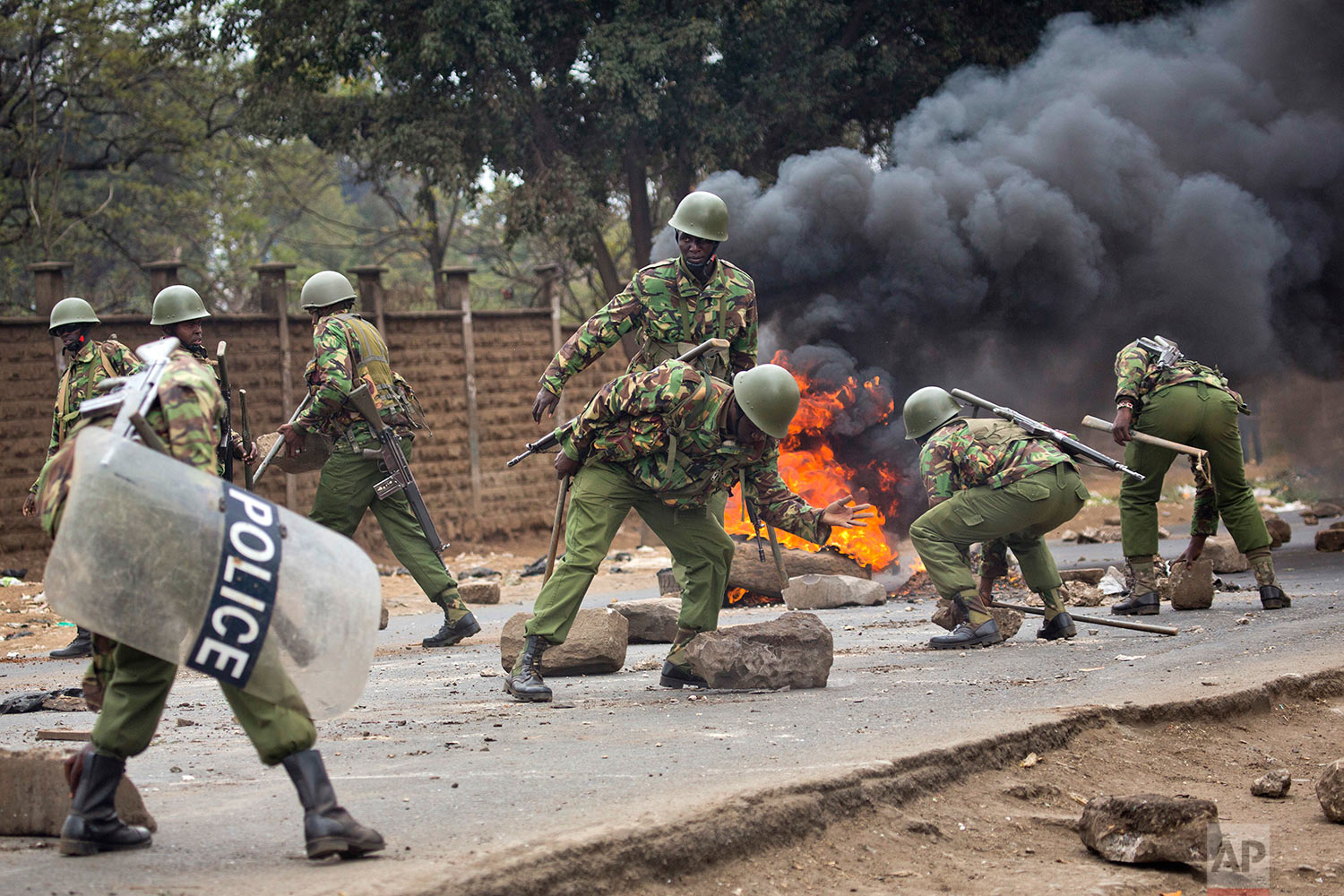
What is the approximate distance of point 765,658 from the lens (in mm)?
5656

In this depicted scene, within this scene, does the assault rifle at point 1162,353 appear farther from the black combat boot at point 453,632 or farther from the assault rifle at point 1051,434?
the black combat boot at point 453,632

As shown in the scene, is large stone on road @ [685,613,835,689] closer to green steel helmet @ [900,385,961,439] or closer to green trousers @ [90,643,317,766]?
green steel helmet @ [900,385,961,439]

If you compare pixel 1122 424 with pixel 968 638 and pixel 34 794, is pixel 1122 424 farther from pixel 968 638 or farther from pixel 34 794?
pixel 34 794

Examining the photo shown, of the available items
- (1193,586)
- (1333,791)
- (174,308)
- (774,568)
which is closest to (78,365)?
(174,308)

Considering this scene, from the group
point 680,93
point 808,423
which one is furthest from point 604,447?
point 680,93

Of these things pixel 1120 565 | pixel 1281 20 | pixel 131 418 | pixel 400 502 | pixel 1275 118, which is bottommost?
pixel 1120 565

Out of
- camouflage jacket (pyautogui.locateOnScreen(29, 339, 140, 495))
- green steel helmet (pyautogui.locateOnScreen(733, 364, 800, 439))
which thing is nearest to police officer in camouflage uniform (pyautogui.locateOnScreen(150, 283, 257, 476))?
camouflage jacket (pyautogui.locateOnScreen(29, 339, 140, 495))

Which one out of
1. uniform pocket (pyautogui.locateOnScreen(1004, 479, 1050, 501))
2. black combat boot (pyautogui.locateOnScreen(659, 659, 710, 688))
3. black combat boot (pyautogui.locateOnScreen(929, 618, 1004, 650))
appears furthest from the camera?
black combat boot (pyautogui.locateOnScreen(929, 618, 1004, 650))

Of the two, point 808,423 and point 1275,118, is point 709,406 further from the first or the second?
point 1275,118

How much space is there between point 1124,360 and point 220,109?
2013cm

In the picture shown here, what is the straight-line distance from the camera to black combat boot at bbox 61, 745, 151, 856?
3.14 metres

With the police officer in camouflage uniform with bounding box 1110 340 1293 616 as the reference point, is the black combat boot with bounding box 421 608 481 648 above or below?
below

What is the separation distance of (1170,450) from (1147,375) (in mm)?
460

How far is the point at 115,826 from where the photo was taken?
318 cm
